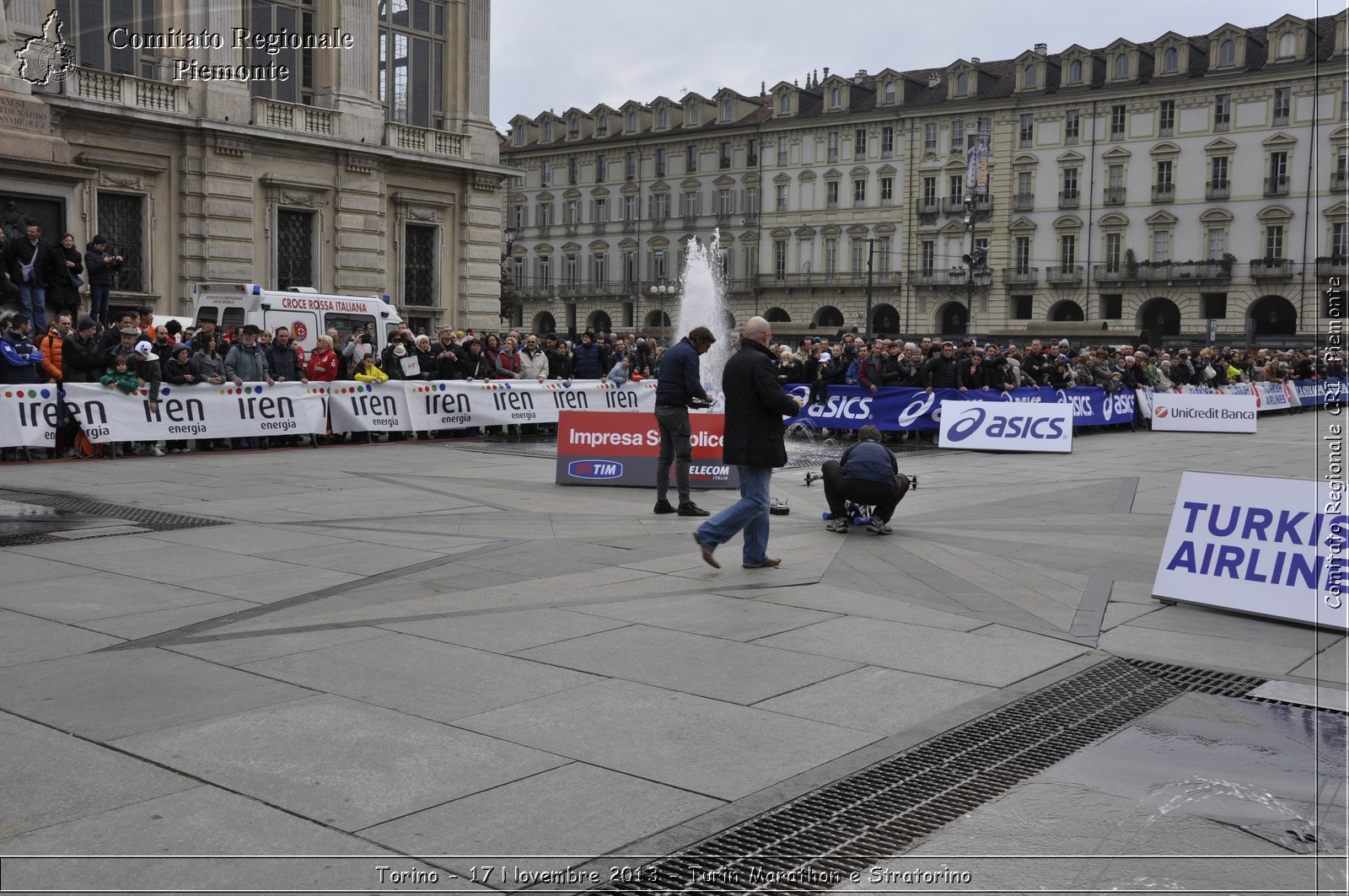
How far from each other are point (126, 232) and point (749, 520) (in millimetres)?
26007

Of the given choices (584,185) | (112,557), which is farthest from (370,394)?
(584,185)

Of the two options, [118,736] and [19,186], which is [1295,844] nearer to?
[118,736]

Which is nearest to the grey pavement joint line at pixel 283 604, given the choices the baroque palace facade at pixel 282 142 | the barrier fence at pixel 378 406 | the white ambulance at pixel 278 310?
the barrier fence at pixel 378 406

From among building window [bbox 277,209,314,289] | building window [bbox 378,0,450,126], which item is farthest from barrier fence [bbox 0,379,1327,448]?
building window [bbox 378,0,450,126]

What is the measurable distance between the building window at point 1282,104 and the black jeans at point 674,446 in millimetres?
72760

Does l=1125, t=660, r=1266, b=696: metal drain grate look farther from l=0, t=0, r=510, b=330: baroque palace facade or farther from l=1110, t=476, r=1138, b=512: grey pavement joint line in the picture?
l=0, t=0, r=510, b=330: baroque palace facade

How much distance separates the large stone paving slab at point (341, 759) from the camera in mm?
4711

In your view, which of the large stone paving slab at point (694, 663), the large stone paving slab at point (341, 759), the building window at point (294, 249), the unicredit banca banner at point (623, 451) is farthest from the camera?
the building window at point (294, 249)

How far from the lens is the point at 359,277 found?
35594mm

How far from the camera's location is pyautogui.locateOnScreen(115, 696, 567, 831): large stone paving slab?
471 cm

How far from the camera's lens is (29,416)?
1667 cm

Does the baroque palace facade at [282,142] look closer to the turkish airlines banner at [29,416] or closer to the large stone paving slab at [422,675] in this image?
A: the turkish airlines banner at [29,416]

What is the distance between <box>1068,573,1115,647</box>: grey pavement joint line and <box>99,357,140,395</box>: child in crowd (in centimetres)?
1350

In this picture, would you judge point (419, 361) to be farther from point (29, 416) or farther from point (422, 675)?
point (422, 675)
